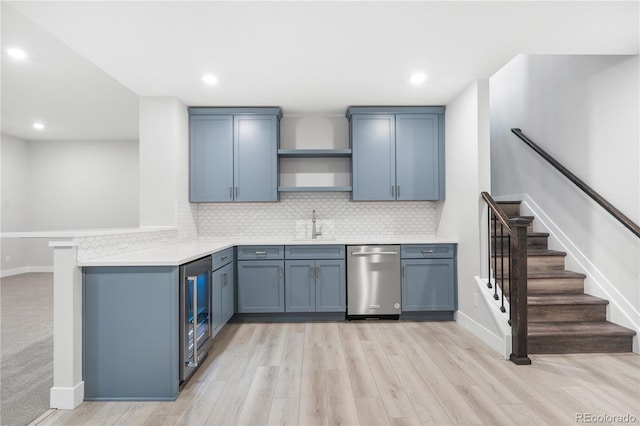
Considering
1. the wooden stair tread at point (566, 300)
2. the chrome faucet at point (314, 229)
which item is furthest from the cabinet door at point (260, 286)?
the wooden stair tread at point (566, 300)

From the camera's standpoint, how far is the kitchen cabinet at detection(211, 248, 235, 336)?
3.14 m

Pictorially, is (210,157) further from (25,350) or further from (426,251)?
(426,251)

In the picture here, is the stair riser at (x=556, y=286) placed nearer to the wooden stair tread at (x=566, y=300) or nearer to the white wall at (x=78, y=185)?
the wooden stair tread at (x=566, y=300)

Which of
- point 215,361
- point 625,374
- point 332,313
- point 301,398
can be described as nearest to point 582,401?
point 625,374

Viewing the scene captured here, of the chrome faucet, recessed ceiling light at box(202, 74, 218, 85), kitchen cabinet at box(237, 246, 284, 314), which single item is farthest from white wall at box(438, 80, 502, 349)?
recessed ceiling light at box(202, 74, 218, 85)

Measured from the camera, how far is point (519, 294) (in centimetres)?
273

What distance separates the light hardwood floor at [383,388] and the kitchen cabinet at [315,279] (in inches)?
25.2

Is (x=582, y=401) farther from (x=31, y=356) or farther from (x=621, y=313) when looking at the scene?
(x=31, y=356)

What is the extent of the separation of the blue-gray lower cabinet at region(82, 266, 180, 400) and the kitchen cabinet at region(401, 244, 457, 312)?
2.57 metres

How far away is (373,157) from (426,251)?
1291 millimetres

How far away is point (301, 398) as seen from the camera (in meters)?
2.23

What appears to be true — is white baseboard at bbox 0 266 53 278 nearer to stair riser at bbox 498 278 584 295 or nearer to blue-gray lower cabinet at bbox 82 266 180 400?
blue-gray lower cabinet at bbox 82 266 180 400

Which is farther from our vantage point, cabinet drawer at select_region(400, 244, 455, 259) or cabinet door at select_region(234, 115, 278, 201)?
cabinet door at select_region(234, 115, 278, 201)

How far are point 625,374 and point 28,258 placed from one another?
14.7ft
